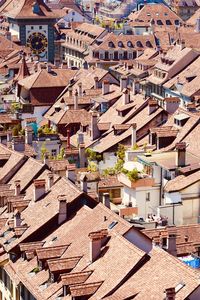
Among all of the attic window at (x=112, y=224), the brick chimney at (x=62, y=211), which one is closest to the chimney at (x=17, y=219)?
the brick chimney at (x=62, y=211)

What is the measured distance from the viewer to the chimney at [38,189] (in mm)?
66688

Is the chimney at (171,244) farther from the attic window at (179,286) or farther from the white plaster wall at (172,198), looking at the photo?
the white plaster wall at (172,198)

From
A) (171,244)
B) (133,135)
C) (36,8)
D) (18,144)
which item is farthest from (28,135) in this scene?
(36,8)

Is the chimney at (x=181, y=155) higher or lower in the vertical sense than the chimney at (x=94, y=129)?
higher

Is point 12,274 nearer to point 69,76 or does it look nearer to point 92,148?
point 92,148

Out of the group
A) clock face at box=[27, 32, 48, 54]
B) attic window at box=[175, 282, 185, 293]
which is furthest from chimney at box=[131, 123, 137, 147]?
clock face at box=[27, 32, 48, 54]

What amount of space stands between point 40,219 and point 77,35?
5070 inches

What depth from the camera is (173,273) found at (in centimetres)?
4916

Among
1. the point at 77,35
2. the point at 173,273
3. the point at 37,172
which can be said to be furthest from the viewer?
the point at 77,35

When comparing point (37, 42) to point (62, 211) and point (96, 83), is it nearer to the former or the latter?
point (96, 83)

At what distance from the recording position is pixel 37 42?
586ft

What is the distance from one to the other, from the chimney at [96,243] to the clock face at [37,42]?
125064 mm

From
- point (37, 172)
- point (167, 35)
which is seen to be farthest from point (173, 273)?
point (167, 35)

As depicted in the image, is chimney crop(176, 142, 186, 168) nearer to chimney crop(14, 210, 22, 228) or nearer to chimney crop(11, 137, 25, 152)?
chimney crop(11, 137, 25, 152)
